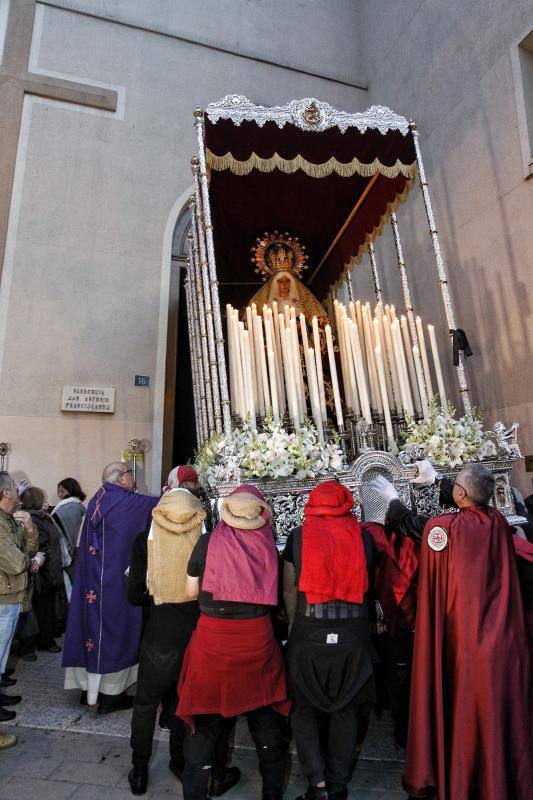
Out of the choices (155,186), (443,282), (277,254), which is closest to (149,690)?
(443,282)

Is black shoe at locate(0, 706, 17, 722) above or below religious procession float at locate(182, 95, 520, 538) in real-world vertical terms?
below

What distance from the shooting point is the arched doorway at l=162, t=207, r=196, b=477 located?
699 cm

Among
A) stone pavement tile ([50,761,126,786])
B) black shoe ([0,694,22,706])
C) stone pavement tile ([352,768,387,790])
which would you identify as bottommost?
stone pavement tile ([352,768,387,790])

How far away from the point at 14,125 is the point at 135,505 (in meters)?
6.19

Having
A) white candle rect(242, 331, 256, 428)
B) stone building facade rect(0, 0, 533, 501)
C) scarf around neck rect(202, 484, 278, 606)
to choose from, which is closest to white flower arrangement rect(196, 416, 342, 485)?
white candle rect(242, 331, 256, 428)

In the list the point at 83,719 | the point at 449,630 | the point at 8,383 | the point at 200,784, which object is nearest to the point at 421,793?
the point at 449,630

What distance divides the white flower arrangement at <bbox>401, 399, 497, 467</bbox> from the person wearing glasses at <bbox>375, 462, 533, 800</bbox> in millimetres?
1359

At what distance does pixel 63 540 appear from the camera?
453 cm

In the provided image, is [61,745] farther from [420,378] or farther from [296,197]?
[296,197]

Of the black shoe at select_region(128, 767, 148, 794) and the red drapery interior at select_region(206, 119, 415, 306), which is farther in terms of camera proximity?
the red drapery interior at select_region(206, 119, 415, 306)

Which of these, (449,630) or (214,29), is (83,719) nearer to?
(449,630)

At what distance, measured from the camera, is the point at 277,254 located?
6.00m

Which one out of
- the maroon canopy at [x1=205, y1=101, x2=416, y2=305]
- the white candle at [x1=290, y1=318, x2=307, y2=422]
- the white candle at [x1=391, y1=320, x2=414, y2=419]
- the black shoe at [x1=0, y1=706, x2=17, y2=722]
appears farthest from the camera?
the maroon canopy at [x1=205, y1=101, x2=416, y2=305]

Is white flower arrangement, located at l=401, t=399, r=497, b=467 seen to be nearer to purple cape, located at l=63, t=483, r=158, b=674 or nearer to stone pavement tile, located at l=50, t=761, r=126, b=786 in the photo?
purple cape, located at l=63, t=483, r=158, b=674
